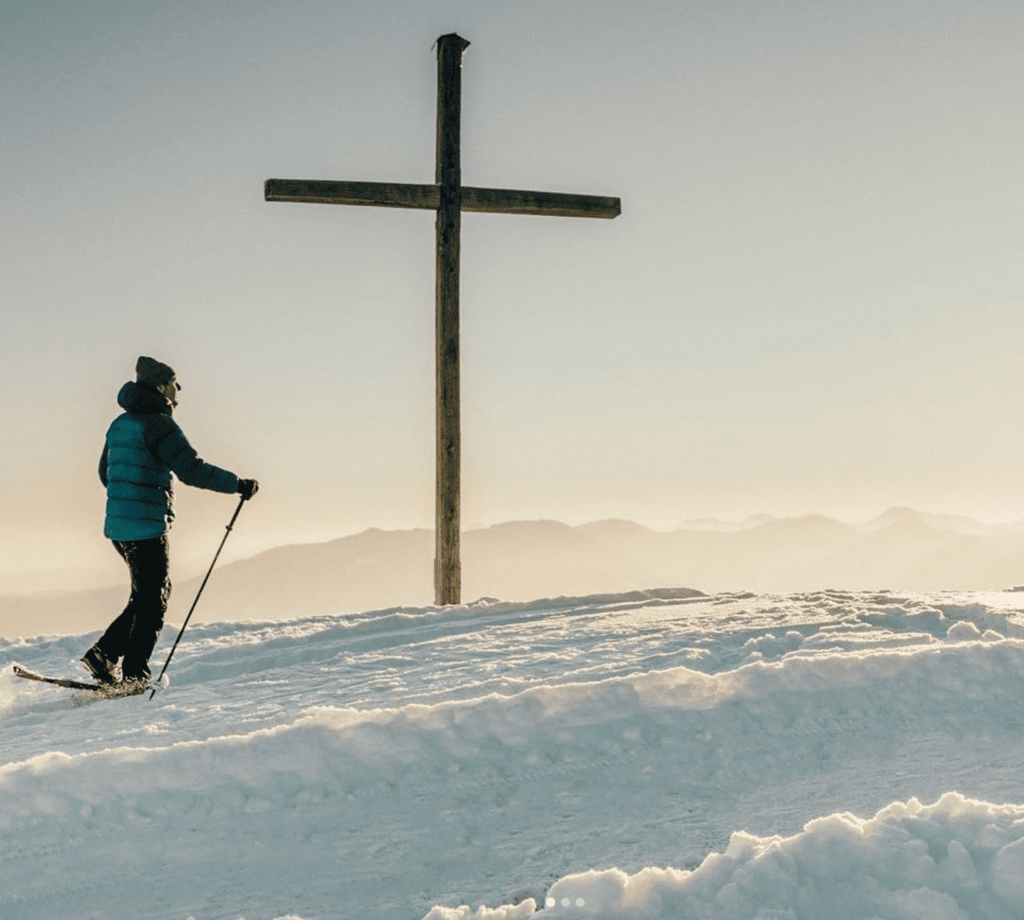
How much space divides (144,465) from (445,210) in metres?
4.06

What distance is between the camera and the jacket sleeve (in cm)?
598

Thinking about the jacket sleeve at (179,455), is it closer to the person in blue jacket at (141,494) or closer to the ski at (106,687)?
the person in blue jacket at (141,494)

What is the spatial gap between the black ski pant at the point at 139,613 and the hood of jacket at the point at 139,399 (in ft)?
2.81

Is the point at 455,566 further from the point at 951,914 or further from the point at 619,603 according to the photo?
the point at 951,914

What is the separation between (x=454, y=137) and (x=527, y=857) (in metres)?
7.32

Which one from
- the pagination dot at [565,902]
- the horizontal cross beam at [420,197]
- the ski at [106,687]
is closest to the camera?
the pagination dot at [565,902]

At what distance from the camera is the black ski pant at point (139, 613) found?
6062 mm

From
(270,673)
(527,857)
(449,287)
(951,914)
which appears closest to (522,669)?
(270,673)

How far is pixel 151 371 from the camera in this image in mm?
6051

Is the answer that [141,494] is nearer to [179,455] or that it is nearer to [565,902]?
[179,455]

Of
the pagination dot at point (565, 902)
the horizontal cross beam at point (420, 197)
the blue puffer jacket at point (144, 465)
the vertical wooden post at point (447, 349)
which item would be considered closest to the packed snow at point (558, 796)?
the pagination dot at point (565, 902)

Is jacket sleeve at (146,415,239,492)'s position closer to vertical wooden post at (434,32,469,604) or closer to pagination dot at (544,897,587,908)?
vertical wooden post at (434,32,469,604)

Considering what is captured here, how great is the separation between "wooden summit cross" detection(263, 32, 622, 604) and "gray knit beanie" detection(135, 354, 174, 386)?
300cm

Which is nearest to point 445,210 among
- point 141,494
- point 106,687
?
point 141,494
